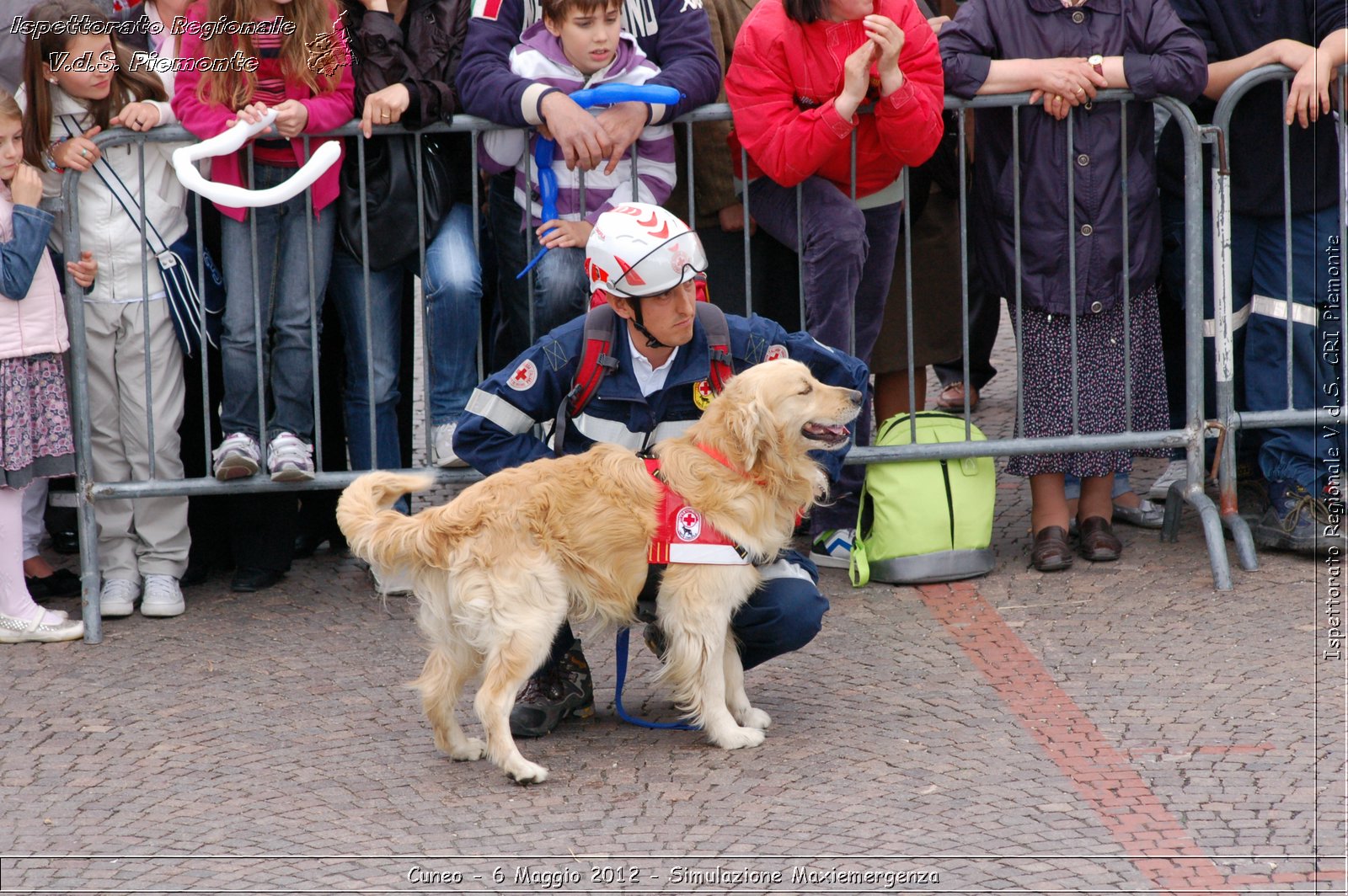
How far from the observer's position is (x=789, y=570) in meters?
5.19

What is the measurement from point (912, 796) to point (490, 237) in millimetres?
3361

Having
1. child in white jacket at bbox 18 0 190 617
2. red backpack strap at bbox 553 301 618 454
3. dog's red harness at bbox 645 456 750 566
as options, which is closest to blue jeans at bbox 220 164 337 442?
child in white jacket at bbox 18 0 190 617

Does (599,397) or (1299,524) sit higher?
(599,397)

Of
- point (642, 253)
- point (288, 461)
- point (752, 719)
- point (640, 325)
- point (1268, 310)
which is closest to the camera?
point (642, 253)

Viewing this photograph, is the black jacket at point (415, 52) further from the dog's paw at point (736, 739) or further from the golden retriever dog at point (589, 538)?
the dog's paw at point (736, 739)

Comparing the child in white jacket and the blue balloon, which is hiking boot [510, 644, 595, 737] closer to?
the blue balloon

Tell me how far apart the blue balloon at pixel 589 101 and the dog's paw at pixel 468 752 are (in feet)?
6.49

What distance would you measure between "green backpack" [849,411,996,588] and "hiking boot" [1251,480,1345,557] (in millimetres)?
1245

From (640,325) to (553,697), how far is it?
4.30 feet

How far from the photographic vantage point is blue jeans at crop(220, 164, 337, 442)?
6422 mm

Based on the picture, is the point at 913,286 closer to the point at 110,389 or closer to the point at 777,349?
the point at 777,349

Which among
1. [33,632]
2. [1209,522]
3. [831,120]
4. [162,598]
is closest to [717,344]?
[831,120]

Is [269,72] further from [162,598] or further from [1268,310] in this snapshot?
[1268,310]

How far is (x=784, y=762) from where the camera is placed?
4926mm
